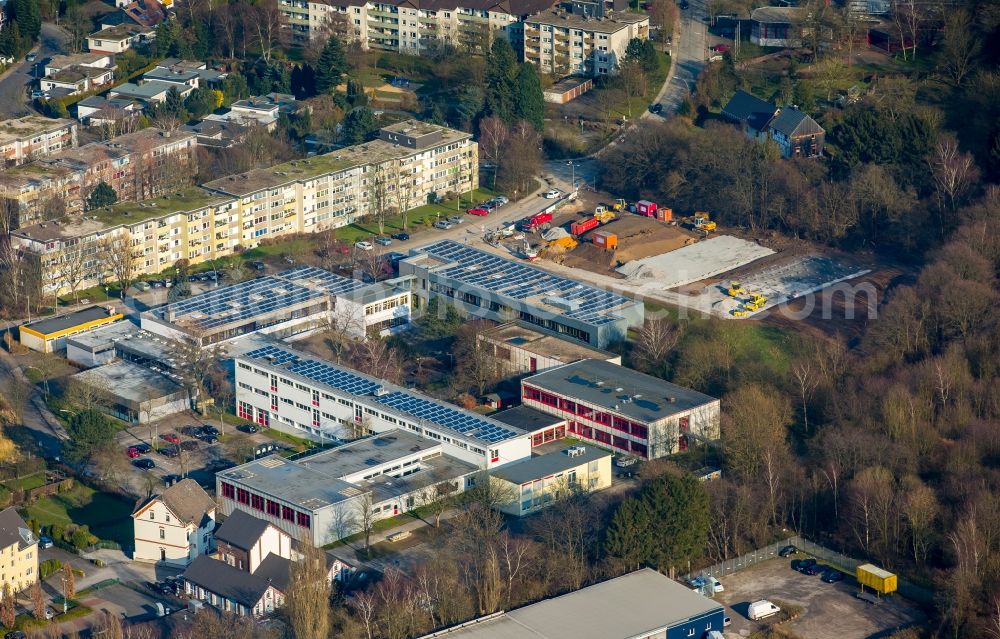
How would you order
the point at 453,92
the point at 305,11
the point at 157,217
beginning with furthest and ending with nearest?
the point at 305,11
the point at 453,92
the point at 157,217

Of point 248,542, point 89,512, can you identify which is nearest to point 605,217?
point 89,512

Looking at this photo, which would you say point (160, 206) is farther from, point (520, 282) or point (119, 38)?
point (119, 38)

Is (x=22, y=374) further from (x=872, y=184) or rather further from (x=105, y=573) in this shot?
(x=872, y=184)

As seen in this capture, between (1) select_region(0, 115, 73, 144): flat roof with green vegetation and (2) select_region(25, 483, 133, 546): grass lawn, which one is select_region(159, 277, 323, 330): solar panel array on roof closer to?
(2) select_region(25, 483, 133, 546): grass lawn

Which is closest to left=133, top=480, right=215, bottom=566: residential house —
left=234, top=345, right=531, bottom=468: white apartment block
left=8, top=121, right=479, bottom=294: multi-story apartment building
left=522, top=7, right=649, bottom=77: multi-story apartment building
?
left=234, top=345, right=531, bottom=468: white apartment block

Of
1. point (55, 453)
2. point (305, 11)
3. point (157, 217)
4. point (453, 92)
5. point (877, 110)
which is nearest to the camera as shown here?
point (55, 453)

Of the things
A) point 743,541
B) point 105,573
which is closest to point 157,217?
point 105,573
